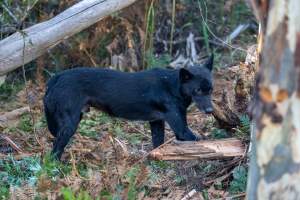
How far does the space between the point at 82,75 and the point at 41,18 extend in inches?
127

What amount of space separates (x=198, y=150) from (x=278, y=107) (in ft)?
6.93

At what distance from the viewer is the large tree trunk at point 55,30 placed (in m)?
7.95

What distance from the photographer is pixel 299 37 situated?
4.35 meters

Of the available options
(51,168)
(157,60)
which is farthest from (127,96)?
(157,60)

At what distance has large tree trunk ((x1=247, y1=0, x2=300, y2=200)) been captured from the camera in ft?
14.3

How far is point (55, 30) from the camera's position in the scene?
7.99 metres

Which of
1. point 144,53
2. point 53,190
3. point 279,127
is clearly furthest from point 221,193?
point 144,53

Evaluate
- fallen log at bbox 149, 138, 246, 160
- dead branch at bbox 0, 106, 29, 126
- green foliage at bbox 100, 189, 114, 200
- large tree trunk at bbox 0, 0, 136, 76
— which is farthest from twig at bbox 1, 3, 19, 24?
green foliage at bbox 100, 189, 114, 200

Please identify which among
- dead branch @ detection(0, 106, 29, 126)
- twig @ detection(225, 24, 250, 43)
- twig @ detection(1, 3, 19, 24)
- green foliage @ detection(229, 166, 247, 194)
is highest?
twig @ detection(1, 3, 19, 24)

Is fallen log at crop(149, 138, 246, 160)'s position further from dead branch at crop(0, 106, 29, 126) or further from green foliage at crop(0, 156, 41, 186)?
dead branch at crop(0, 106, 29, 126)

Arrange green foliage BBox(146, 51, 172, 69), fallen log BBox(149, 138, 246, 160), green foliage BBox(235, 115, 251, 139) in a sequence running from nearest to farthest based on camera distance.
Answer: fallen log BBox(149, 138, 246, 160)
green foliage BBox(235, 115, 251, 139)
green foliage BBox(146, 51, 172, 69)

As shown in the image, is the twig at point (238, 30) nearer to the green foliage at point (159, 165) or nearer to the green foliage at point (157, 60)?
the green foliage at point (157, 60)

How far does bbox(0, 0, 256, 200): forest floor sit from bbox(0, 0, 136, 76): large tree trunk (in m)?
0.72

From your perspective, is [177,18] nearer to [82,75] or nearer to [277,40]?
[82,75]
